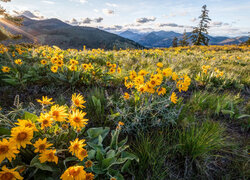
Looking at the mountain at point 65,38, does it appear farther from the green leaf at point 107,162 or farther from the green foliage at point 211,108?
the green leaf at point 107,162

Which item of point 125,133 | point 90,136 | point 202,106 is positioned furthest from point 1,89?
point 202,106

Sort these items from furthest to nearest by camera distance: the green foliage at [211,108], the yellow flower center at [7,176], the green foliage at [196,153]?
the green foliage at [211,108] → the green foliage at [196,153] → the yellow flower center at [7,176]

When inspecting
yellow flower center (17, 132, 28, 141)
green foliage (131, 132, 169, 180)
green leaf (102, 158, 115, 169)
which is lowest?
green foliage (131, 132, 169, 180)

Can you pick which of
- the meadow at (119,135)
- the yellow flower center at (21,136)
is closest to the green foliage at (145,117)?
the meadow at (119,135)

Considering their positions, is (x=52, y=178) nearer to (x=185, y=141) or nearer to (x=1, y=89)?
(x=185, y=141)

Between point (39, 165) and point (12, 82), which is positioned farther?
Result: point (12, 82)

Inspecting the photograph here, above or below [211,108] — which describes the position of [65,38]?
above

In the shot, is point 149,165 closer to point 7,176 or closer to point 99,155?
point 99,155

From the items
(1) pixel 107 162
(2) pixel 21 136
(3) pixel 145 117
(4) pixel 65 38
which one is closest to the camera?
(2) pixel 21 136

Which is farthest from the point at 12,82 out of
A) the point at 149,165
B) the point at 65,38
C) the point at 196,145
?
the point at 65,38

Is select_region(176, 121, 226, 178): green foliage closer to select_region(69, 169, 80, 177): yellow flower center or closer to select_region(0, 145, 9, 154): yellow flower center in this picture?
select_region(69, 169, 80, 177): yellow flower center

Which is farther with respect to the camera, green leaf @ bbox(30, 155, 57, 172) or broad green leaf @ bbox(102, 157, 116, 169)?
broad green leaf @ bbox(102, 157, 116, 169)

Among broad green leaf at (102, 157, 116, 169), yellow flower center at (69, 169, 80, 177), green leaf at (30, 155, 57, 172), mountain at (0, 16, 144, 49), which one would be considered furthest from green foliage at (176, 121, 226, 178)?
mountain at (0, 16, 144, 49)

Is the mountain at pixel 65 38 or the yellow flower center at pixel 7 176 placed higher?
the mountain at pixel 65 38
